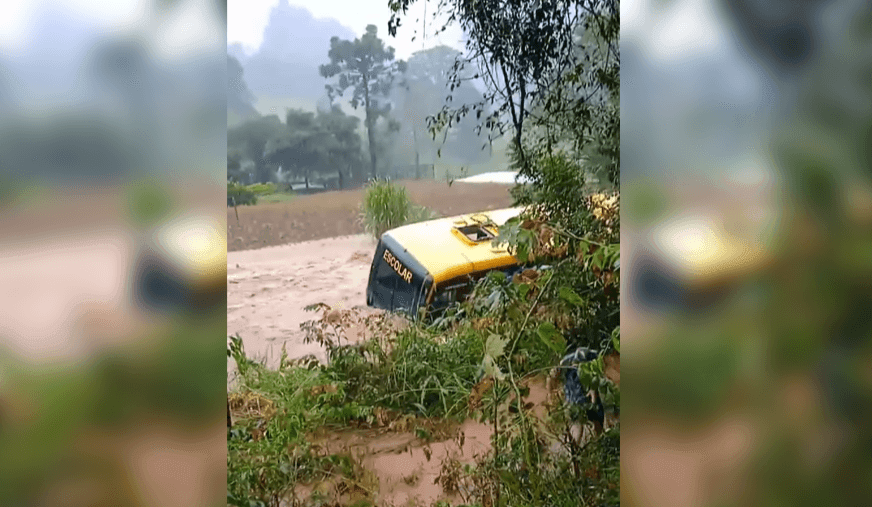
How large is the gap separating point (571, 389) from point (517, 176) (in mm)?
528

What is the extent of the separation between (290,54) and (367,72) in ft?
0.59

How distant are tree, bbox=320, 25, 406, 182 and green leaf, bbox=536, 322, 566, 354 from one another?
0.53 metres

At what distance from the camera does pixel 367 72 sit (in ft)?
5.23

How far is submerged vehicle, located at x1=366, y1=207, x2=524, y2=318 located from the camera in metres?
1.65

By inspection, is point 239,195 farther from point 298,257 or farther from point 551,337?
point 551,337

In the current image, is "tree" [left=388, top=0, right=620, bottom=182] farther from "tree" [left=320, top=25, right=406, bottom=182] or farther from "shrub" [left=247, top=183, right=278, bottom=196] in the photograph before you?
"shrub" [left=247, top=183, right=278, bottom=196]

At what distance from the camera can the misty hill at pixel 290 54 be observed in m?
1.52

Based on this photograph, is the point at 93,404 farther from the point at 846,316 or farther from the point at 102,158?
the point at 846,316

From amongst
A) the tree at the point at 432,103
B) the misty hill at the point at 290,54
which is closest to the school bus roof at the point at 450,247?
the tree at the point at 432,103

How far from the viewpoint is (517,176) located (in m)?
1.67

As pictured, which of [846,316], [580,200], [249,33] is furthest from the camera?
[580,200]

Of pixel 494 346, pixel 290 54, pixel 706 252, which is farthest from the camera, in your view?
pixel 494 346

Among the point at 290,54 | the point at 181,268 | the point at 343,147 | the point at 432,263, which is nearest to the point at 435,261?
the point at 432,263

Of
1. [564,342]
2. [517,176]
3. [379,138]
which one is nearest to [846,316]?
[564,342]
